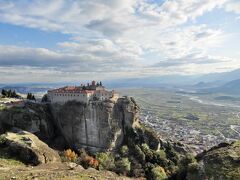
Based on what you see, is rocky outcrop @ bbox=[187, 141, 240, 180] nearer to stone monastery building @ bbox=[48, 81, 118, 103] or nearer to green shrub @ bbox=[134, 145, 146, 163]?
green shrub @ bbox=[134, 145, 146, 163]

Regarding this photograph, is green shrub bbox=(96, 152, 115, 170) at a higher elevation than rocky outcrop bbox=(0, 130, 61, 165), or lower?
lower

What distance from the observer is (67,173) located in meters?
40.3

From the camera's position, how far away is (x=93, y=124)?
84.5 metres

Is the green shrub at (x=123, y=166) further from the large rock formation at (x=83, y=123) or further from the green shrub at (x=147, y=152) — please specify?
the green shrub at (x=147, y=152)

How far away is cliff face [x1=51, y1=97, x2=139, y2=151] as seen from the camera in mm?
84250

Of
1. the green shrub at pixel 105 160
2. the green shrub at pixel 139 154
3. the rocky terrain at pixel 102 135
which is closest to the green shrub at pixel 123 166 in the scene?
the rocky terrain at pixel 102 135

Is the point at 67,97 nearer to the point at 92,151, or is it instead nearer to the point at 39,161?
the point at 92,151

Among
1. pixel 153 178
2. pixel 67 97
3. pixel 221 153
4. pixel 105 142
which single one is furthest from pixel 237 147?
pixel 67 97

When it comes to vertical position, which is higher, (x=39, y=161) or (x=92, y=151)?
(x=39, y=161)

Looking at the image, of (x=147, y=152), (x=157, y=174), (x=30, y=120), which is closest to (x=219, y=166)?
(x=157, y=174)

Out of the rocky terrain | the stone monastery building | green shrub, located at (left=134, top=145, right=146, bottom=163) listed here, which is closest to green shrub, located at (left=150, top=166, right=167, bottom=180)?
the rocky terrain

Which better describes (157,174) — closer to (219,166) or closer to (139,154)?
(139,154)

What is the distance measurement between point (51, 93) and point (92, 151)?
2307 centimetres

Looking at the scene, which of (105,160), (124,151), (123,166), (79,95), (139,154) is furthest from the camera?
(79,95)
